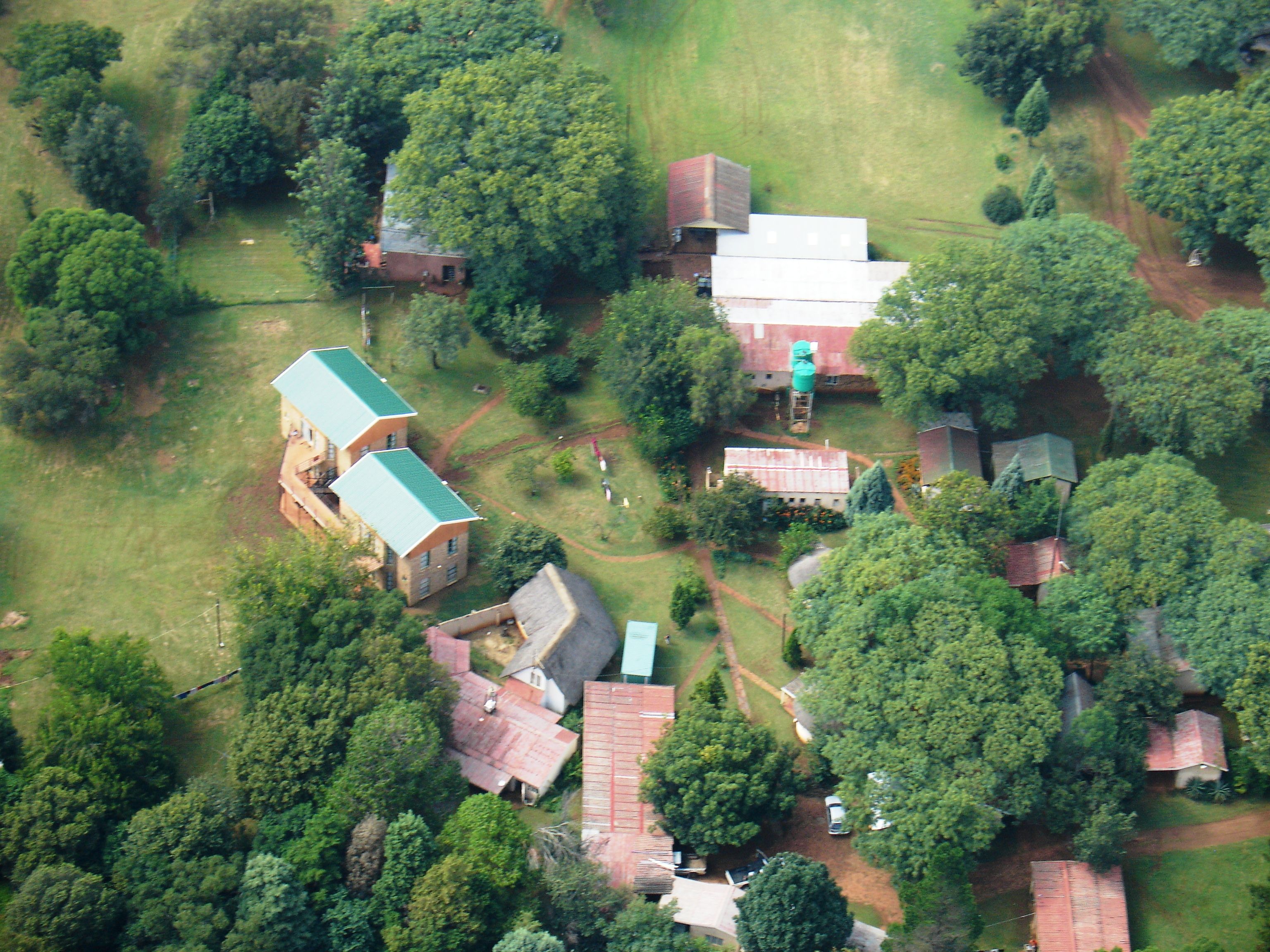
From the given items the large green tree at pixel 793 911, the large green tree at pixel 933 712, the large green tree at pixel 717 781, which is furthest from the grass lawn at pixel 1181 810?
the large green tree at pixel 717 781

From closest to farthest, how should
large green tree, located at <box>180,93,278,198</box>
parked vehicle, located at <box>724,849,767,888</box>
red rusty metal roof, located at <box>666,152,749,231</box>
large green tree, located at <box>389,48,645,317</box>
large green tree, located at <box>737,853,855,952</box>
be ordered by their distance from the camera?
large green tree, located at <box>737,853,855,952</box> < parked vehicle, located at <box>724,849,767,888</box> < large green tree, located at <box>389,48,645,317</box> < red rusty metal roof, located at <box>666,152,749,231</box> < large green tree, located at <box>180,93,278,198</box>

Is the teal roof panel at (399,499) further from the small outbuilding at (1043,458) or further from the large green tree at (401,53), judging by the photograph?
the small outbuilding at (1043,458)

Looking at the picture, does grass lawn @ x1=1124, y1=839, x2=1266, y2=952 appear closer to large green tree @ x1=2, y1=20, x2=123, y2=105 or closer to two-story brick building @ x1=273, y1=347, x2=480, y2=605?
two-story brick building @ x1=273, y1=347, x2=480, y2=605

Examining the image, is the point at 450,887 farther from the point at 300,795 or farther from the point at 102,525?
the point at 102,525

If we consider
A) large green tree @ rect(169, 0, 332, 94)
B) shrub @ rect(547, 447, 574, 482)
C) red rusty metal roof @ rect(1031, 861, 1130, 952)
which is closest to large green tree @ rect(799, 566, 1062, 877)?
red rusty metal roof @ rect(1031, 861, 1130, 952)

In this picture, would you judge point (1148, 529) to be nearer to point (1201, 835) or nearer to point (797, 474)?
point (1201, 835)

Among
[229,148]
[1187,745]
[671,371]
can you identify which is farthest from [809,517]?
[229,148]
